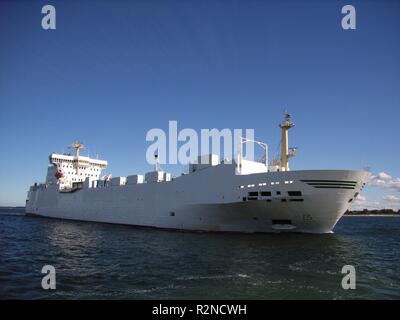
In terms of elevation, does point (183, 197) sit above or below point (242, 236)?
above

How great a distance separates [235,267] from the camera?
13.8 metres

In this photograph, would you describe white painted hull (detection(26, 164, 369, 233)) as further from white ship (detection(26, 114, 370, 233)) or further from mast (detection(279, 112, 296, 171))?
mast (detection(279, 112, 296, 171))

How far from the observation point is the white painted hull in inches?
870

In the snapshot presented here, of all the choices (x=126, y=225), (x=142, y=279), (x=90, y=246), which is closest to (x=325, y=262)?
(x=142, y=279)

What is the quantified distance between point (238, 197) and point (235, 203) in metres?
0.56

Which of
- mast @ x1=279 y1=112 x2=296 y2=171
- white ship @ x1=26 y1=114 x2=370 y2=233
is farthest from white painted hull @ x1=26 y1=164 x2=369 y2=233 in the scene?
mast @ x1=279 y1=112 x2=296 y2=171

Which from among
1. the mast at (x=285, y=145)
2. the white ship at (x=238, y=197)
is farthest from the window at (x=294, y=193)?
the mast at (x=285, y=145)

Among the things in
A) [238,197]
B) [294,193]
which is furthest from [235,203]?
[294,193]

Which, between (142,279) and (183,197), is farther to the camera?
(183,197)

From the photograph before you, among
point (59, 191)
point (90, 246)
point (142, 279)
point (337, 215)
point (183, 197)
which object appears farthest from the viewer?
point (59, 191)

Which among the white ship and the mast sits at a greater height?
the mast

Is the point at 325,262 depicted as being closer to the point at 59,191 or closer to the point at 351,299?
the point at 351,299

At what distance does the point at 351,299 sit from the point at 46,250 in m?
16.7

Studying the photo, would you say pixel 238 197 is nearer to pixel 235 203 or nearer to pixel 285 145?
pixel 235 203
